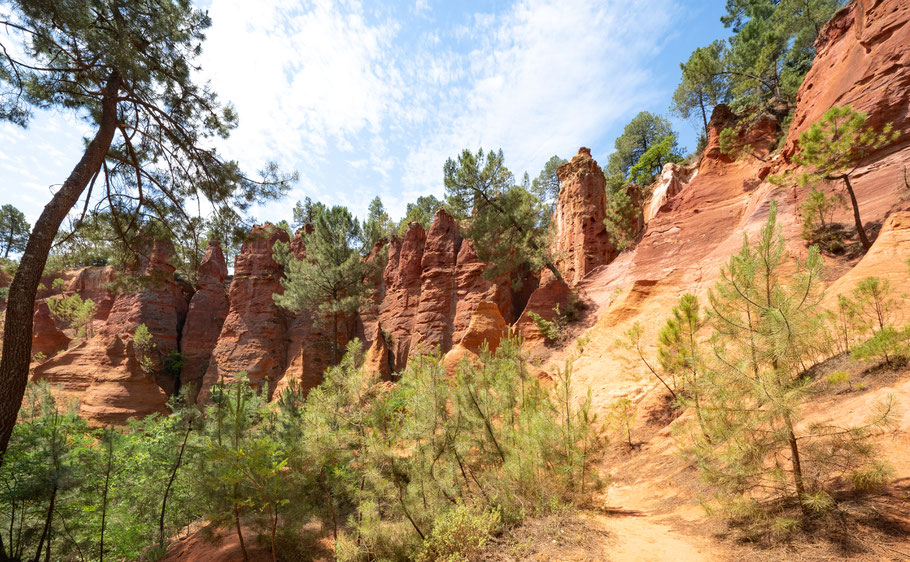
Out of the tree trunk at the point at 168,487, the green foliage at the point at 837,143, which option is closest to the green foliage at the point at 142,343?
the tree trunk at the point at 168,487

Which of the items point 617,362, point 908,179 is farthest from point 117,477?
point 908,179

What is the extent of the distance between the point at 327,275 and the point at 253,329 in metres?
9.35

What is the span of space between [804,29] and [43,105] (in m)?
37.1

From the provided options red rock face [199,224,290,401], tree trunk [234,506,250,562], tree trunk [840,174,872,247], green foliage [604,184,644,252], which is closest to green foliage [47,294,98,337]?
red rock face [199,224,290,401]

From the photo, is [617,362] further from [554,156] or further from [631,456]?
[554,156]

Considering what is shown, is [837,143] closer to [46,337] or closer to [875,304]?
[875,304]

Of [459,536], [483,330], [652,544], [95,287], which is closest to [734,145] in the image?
[483,330]

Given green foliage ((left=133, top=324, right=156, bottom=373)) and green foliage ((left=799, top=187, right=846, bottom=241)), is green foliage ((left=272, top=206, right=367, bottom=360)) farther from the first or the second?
green foliage ((left=799, top=187, right=846, bottom=241))

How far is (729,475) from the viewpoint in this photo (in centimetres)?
367

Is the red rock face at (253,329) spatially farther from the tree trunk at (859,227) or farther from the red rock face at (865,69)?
the red rock face at (865,69)

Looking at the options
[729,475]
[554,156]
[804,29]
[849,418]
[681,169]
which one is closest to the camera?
[729,475]

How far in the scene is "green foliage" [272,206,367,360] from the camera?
891 inches

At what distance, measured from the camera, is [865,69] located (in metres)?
10.8

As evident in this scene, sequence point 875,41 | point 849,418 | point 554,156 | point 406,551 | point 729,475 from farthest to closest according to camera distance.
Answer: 1. point 554,156
2. point 875,41
3. point 406,551
4. point 849,418
5. point 729,475
